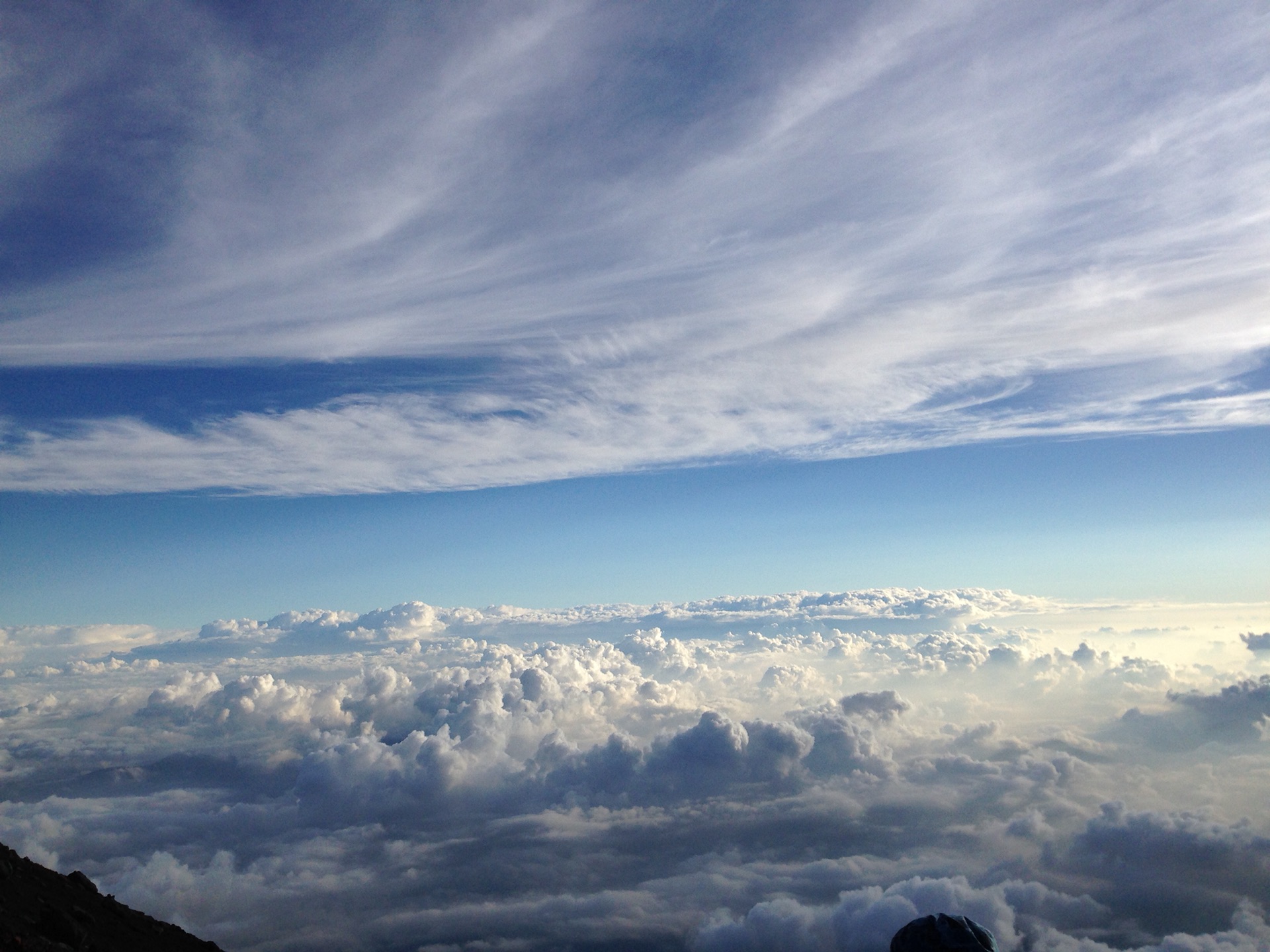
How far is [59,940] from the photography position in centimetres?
3991

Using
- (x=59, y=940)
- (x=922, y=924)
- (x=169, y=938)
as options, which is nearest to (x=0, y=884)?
(x=59, y=940)

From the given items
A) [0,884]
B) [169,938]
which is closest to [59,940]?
[0,884]

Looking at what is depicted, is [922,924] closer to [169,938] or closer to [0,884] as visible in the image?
[169,938]

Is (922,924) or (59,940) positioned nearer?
(59,940)

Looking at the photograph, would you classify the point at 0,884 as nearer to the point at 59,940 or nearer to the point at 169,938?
the point at 59,940

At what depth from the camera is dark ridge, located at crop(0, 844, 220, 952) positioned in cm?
Answer: 3700

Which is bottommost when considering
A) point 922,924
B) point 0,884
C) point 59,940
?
point 922,924

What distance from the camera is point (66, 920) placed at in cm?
4181

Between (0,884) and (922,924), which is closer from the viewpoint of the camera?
(0,884)

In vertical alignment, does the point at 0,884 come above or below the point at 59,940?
above

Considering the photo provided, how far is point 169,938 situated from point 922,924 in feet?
224

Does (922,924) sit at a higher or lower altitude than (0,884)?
lower

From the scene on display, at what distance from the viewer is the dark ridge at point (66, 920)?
37000 millimetres

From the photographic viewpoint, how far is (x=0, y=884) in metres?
42.2
